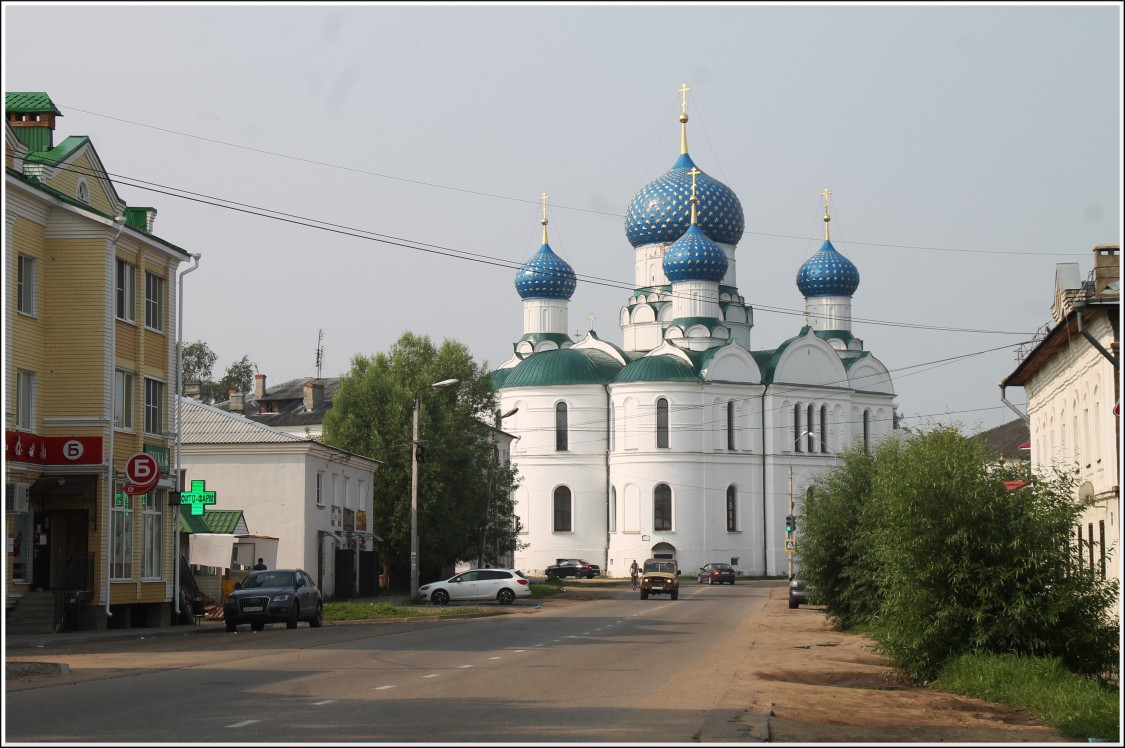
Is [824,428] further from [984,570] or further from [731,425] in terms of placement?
[984,570]

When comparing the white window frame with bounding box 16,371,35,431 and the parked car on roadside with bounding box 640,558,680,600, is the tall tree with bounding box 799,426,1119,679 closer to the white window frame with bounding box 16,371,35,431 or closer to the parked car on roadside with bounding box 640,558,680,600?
the white window frame with bounding box 16,371,35,431

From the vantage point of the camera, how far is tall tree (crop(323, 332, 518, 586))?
5528cm

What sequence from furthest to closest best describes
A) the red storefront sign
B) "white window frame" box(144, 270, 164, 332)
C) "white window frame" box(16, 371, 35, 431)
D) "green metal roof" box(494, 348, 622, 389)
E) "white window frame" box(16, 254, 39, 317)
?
"green metal roof" box(494, 348, 622, 389) → "white window frame" box(144, 270, 164, 332) → the red storefront sign → "white window frame" box(16, 254, 39, 317) → "white window frame" box(16, 371, 35, 431)

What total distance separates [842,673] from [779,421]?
63.3 meters

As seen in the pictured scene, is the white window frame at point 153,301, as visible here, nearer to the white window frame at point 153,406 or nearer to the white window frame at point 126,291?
the white window frame at point 126,291

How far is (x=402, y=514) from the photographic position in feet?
186

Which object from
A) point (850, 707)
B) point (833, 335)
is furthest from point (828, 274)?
point (850, 707)

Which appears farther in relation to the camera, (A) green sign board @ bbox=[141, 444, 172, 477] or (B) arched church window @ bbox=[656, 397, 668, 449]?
(B) arched church window @ bbox=[656, 397, 668, 449]

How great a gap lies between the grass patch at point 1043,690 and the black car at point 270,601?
608 inches

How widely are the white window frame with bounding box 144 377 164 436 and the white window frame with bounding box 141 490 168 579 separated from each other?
144 cm

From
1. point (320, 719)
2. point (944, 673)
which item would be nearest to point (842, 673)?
point (944, 673)

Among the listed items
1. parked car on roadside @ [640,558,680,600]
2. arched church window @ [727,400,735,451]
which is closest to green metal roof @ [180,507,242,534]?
parked car on roadside @ [640,558,680,600]

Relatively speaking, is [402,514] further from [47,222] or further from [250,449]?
[47,222]

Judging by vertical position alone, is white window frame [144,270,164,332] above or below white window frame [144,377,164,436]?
above
